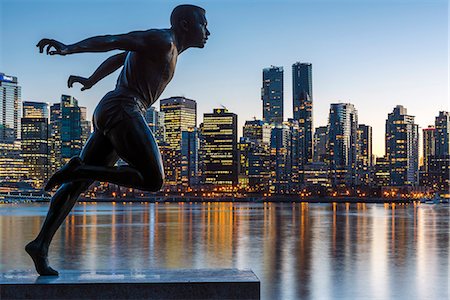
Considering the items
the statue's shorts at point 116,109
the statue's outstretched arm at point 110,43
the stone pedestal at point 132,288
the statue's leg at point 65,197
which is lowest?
the stone pedestal at point 132,288

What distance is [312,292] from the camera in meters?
13.1

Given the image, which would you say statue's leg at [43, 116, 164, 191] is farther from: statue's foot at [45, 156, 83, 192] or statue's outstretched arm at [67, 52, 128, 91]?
statue's outstretched arm at [67, 52, 128, 91]

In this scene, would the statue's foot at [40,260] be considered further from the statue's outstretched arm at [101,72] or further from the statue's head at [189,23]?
the statue's head at [189,23]

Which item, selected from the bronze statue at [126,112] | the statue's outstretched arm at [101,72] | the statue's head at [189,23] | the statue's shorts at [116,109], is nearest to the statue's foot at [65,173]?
the bronze statue at [126,112]

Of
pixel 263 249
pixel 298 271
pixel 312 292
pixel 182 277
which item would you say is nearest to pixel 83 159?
pixel 182 277

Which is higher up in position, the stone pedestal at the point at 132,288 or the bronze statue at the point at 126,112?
the bronze statue at the point at 126,112

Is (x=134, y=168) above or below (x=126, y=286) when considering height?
above

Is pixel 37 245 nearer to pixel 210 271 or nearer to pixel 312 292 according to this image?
pixel 210 271

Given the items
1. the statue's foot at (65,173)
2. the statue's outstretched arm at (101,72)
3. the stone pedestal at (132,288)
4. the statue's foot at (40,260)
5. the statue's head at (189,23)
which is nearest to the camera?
the stone pedestal at (132,288)

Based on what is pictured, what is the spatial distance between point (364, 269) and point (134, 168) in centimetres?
1111

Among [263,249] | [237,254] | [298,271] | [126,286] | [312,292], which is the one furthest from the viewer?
[263,249]

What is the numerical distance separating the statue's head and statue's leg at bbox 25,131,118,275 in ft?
5.23

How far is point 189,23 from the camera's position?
7926mm

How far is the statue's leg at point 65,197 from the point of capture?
7.73 m
